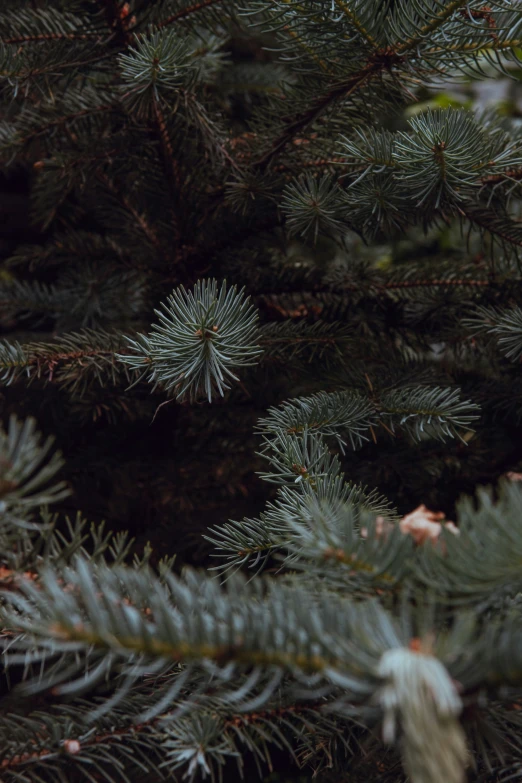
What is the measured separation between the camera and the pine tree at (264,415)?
8.1 inches

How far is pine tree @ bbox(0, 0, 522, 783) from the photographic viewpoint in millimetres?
206

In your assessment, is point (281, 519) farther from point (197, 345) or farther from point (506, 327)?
point (506, 327)

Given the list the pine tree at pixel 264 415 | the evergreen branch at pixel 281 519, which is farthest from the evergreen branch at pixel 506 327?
the evergreen branch at pixel 281 519

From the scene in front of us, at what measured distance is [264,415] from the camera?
550 millimetres

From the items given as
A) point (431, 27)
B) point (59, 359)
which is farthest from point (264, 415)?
point (431, 27)

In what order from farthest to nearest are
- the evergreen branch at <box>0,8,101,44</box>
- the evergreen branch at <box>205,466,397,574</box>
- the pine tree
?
the evergreen branch at <box>0,8,101,44</box> → the evergreen branch at <box>205,466,397,574</box> → the pine tree

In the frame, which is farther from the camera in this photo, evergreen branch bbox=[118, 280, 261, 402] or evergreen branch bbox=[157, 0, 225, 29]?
evergreen branch bbox=[157, 0, 225, 29]

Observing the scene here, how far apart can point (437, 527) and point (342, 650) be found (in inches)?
3.0

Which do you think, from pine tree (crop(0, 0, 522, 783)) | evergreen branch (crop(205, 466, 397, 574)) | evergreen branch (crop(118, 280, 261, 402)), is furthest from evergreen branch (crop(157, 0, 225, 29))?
evergreen branch (crop(205, 466, 397, 574))

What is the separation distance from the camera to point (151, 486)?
56 centimetres

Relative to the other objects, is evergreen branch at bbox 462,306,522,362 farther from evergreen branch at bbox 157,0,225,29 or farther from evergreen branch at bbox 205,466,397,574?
evergreen branch at bbox 157,0,225,29

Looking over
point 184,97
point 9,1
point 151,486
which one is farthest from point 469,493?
point 9,1

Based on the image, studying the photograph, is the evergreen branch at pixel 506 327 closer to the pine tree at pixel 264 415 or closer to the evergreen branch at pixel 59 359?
the pine tree at pixel 264 415

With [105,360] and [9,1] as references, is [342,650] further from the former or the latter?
[9,1]
